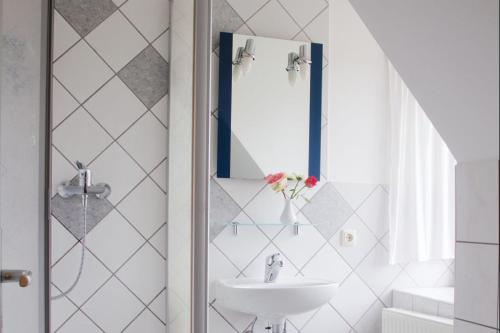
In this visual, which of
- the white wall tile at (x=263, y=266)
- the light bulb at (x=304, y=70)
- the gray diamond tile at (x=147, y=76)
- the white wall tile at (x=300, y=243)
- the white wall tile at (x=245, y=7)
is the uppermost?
the white wall tile at (x=245, y=7)

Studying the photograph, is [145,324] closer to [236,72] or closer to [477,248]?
[236,72]

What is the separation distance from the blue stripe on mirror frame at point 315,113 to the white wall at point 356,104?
9 cm

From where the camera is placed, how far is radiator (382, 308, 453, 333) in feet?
9.12

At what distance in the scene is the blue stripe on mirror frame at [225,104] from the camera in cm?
292

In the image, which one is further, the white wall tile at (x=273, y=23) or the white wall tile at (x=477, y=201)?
the white wall tile at (x=273, y=23)

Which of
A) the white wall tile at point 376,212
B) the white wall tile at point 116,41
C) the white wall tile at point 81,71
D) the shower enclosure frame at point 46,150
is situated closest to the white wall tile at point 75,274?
the white wall tile at point 81,71

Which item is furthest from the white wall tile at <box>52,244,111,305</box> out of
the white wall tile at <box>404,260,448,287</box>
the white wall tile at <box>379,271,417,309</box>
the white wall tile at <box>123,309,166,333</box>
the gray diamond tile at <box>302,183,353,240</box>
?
the white wall tile at <box>404,260,448,287</box>

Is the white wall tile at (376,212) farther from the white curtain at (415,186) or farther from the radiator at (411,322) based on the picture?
the radiator at (411,322)

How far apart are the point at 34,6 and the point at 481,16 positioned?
1.10m

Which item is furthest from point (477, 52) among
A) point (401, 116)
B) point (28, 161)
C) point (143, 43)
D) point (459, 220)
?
point (401, 116)

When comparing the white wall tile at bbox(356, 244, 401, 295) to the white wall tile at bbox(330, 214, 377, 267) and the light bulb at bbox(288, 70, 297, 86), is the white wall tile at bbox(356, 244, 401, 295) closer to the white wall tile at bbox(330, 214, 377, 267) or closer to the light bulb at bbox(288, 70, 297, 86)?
the white wall tile at bbox(330, 214, 377, 267)

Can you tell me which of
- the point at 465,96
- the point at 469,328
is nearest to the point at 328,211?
the point at 469,328

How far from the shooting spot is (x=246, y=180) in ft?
9.79

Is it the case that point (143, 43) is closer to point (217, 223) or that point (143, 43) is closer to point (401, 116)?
point (217, 223)
